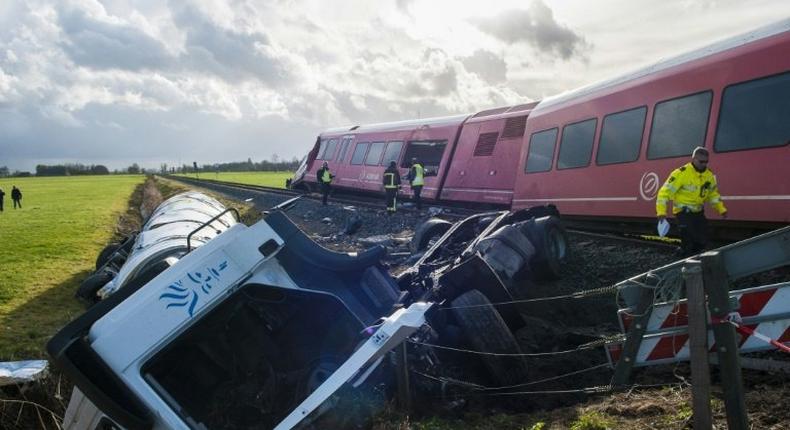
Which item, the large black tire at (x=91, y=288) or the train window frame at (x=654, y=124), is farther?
the large black tire at (x=91, y=288)

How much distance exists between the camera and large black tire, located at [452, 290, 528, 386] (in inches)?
186

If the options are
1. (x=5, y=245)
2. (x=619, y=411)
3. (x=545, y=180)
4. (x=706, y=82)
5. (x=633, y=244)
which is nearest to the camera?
(x=619, y=411)

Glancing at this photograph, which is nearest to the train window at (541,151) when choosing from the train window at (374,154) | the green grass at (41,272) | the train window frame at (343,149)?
the train window at (374,154)

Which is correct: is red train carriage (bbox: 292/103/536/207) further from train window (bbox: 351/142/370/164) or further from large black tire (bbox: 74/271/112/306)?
large black tire (bbox: 74/271/112/306)

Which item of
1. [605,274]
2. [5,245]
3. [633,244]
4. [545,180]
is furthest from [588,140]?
[5,245]

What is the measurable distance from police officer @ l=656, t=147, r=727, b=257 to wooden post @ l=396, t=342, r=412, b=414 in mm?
4912

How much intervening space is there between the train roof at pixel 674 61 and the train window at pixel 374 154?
849 centimetres

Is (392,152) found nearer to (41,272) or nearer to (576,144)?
(576,144)

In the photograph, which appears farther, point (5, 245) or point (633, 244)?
point (5, 245)

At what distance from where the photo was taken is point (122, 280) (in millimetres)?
8344

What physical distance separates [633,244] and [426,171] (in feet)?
32.3

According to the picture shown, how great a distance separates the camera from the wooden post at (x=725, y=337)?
117 inches

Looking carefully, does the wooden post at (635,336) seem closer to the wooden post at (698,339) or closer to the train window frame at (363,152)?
the wooden post at (698,339)

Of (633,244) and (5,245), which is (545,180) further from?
(5,245)
